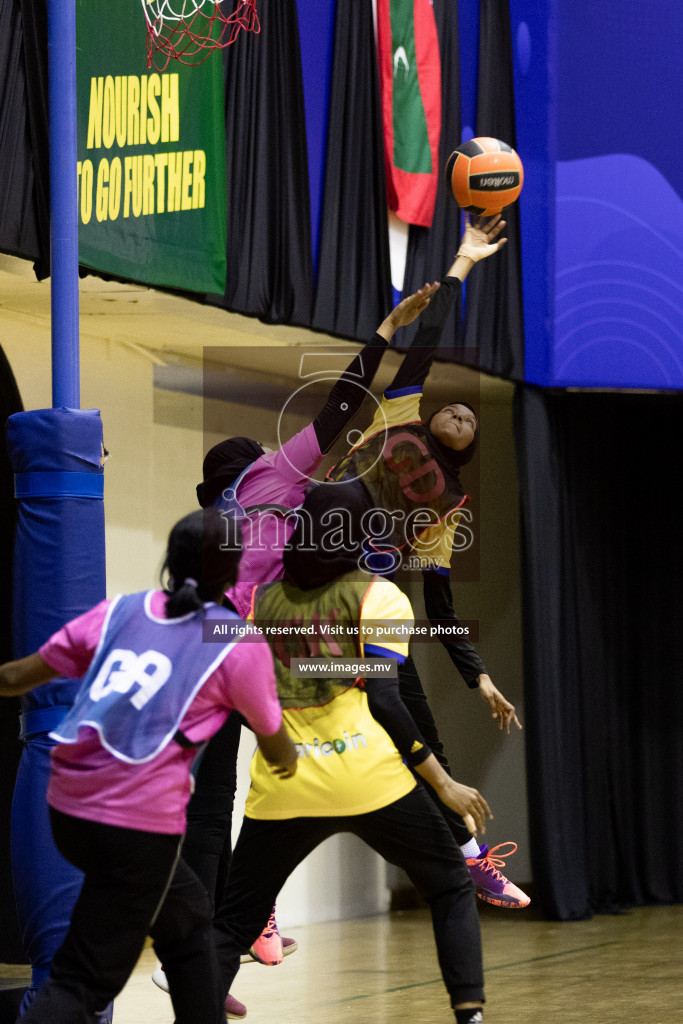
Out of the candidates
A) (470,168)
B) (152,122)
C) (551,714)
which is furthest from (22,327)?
(551,714)

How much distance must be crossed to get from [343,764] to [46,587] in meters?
1.19

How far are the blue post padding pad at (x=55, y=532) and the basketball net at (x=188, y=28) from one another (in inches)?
83.0

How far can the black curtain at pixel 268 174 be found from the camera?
234 inches

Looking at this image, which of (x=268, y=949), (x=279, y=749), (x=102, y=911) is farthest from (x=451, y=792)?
(x=268, y=949)

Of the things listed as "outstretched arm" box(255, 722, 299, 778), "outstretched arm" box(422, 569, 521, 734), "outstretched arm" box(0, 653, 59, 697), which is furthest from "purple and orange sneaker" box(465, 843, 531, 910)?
"outstretched arm" box(0, 653, 59, 697)

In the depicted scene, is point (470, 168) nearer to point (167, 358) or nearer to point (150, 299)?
point (150, 299)

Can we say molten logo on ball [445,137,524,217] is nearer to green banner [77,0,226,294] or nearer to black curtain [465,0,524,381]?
green banner [77,0,226,294]

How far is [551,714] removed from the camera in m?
8.07

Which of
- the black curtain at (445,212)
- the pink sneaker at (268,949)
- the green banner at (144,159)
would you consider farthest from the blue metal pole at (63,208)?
the black curtain at (445,212)

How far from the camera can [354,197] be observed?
6586mm

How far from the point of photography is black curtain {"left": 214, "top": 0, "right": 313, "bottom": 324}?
5.94 metres

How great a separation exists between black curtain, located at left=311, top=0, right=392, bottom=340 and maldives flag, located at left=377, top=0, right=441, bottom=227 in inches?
2.5

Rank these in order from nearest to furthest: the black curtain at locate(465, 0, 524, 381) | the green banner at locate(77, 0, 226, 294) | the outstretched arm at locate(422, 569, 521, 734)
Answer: the outstretched arm at locate(422, 569, 521, 734)
the green banner at locate(77, 0, 226, 294)
the black curtain at locate(465, 0, 524, 381)

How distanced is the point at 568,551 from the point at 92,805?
18.5 feet
